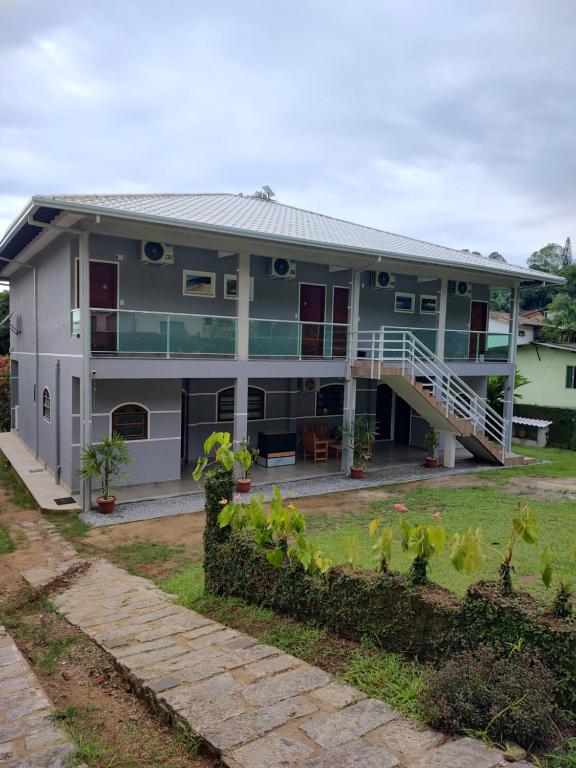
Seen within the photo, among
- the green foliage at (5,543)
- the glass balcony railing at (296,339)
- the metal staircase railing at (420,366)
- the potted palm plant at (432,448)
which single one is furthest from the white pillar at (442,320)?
the green foliage at (5,543)

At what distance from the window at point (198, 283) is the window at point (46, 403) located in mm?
4963

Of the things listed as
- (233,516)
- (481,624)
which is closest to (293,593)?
(233,516)

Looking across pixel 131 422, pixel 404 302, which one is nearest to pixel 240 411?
pixel 131 422

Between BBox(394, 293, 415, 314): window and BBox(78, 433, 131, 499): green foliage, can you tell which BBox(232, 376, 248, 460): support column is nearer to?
BBox(78, 433, 131, 499): green foliage

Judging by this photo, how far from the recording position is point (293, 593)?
18.9 ft

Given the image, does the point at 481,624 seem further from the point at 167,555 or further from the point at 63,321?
the point at 63,321

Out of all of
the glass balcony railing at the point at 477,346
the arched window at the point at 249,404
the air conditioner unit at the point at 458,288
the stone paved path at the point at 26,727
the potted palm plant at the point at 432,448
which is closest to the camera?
the stone paved path at the point at 26,727

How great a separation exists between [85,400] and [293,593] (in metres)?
7.57

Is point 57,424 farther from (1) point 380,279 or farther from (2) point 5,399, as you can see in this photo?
(2) point 5,399

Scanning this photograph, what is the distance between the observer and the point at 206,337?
43.4 ft

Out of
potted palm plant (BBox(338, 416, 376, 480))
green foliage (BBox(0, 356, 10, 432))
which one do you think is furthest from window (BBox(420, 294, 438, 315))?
green foliage (BBox(0, 356, 10, 432))

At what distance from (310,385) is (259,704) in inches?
551

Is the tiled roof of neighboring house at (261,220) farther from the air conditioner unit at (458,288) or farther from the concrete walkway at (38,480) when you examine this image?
the concrete walkway at (38,480)

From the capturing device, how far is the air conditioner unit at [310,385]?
17.8 meters
